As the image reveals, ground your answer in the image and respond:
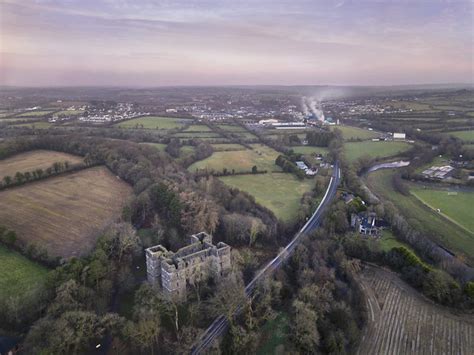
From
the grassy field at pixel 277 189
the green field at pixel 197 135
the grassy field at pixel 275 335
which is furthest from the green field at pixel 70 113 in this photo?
the grassy field at pixel 275 335

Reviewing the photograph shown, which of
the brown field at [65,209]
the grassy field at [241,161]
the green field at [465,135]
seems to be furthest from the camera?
the green field at [465,135]

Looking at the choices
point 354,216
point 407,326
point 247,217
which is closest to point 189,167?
point 247,217

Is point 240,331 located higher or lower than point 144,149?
lower

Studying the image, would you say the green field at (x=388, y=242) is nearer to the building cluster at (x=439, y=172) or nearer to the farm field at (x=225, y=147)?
the building cluster at (x=439, y=172)

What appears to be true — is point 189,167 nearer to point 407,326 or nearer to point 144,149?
point 144,149

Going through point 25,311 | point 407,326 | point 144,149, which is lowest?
point 407,326

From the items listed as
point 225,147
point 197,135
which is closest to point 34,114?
point 197,135

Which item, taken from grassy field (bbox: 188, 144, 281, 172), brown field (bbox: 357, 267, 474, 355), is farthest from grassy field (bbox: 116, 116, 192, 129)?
brown field (bbox: 357, 267, 474, 355)
